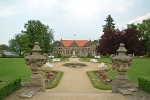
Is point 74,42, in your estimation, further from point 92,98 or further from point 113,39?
point 92,98

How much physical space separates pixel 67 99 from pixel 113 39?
37249mm

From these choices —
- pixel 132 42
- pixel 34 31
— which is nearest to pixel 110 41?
pixel 132 42

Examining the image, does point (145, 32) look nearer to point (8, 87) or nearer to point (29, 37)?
point (29, 37)

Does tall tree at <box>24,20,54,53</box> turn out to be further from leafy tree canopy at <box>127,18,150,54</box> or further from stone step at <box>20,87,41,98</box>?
stone step at <box>20,87,41,98</box>

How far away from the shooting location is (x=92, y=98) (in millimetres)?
6570

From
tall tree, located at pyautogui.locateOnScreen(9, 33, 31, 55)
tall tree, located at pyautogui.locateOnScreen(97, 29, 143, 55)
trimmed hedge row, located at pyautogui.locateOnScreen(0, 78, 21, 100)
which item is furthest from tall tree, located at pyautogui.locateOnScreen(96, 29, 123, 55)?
trimmed hedge row, located at pyautogui.locateOnScreen(0, 78, 21, 100)

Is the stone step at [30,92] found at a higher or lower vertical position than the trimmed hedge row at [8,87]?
lower

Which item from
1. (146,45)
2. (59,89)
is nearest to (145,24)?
(146,45)

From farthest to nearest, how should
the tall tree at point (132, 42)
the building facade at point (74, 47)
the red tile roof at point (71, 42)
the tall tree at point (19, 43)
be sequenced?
the red tile roof at point (71, 42) < the building facade at point (74, 47) < the tall tree at point (19, 43) < the tall tree at point (132, 42)

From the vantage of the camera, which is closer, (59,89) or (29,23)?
(59,89)

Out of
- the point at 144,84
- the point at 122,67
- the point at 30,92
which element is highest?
the point at 122,67

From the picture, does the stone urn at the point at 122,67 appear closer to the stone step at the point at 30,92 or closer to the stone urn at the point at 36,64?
the stone urn at the point at 36,64

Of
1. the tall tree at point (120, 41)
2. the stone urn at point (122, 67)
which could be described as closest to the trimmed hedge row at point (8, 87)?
the stone urn at point (122, 67)

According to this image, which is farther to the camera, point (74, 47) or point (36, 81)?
point (74, 47)
